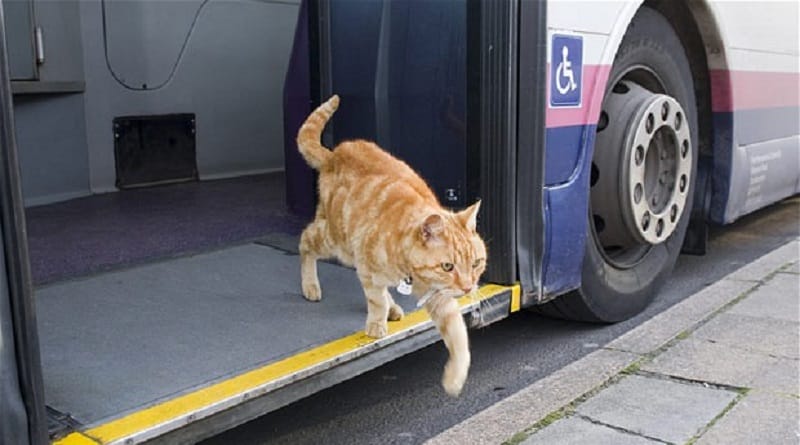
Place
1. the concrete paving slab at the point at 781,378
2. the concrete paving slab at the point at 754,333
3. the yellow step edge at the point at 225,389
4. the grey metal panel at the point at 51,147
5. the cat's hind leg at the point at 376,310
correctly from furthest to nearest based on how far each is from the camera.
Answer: the grey metal panel at the point at 51,147 → the concrete paving slab at the point at 754,333 → the concrete paving slab at the point at 781,378 → the cat's hind leg at the point at 376,310 → the yellow step edge at the point at 225,389

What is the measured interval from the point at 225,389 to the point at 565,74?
174 cm

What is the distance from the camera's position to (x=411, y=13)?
126 inches

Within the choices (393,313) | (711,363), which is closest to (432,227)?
(393,313)

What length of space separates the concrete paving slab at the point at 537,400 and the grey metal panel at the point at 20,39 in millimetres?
3620

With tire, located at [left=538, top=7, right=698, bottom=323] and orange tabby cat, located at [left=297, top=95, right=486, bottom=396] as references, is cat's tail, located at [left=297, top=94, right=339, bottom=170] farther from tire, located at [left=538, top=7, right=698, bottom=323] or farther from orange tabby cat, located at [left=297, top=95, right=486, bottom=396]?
tire, located at [left=538, top=7, right=698, bottom=323]

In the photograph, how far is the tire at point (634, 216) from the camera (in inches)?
139

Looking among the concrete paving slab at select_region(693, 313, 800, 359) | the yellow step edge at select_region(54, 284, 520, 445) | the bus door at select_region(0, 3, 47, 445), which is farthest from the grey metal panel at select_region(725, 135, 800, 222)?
the bus door at select_region(0, 3, 47, 445)

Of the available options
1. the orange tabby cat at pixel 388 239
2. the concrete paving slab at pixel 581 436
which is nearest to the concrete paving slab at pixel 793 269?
the concrete paving slab at pixel 581 436

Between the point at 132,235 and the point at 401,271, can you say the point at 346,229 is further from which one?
the point at 132,235

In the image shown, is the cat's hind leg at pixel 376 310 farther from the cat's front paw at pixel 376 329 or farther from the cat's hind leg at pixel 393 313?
the cat's hind leg at pixel 393 313

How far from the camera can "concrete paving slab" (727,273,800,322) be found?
4.02m

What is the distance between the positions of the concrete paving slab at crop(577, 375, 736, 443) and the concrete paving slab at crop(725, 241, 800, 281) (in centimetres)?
174

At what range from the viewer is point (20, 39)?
4961 millimetres

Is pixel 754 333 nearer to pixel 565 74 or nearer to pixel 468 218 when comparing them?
pixel 565 74
